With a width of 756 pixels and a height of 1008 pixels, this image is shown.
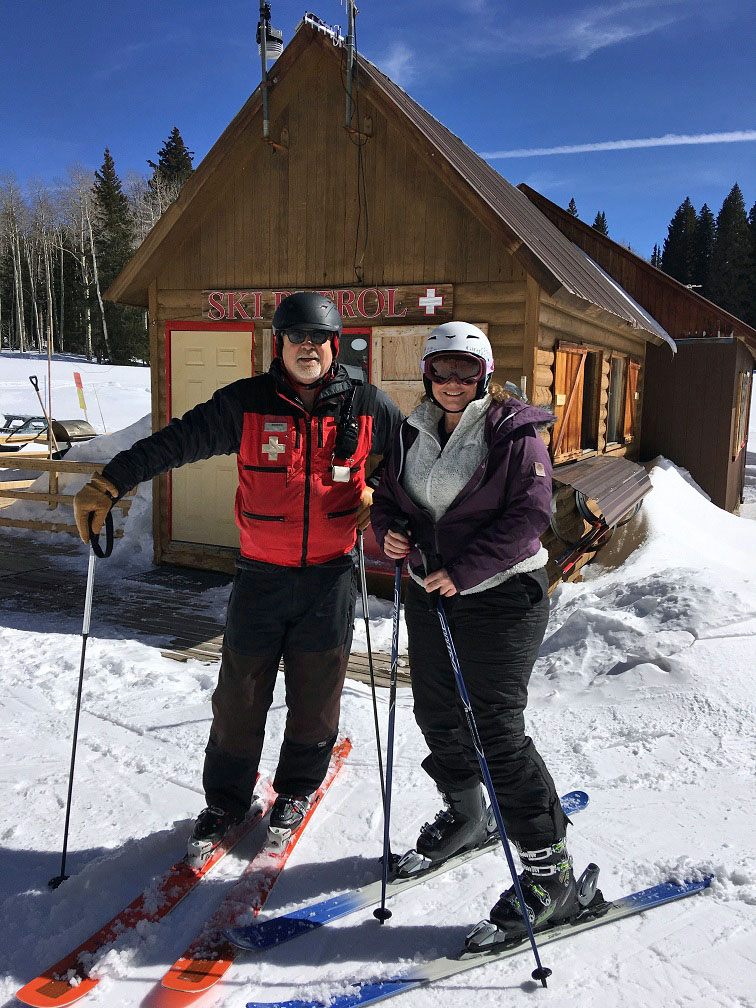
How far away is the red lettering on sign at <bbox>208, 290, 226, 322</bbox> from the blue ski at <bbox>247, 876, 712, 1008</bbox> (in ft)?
21.6

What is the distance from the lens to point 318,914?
2451 millimetres

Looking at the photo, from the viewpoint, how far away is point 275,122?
7.10 meters

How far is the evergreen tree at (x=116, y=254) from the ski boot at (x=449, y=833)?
40.4 metres

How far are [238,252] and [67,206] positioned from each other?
4401 cm

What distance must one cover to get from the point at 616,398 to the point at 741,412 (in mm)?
5484

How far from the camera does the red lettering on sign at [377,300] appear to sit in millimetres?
6809

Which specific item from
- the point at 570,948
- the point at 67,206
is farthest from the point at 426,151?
the point at 67,206

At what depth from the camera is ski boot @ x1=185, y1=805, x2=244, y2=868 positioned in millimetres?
2695

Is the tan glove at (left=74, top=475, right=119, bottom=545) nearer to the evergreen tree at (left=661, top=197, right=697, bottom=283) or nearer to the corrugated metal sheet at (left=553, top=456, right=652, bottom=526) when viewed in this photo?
the corrugated metal sheet at (left=553, top=456, right=652, bottom=526)

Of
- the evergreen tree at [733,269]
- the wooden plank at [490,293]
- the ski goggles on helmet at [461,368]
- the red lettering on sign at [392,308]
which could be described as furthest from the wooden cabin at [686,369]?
the evergreen tree at [733,269]

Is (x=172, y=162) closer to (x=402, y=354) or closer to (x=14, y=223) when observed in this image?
(x=14, y=223)

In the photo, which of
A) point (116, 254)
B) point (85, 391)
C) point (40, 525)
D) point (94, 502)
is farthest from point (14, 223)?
point (94, 502)

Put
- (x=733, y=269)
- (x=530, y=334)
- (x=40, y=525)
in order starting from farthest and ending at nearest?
(x=733, y=269), (x=40, y=525), (x=530, y=334)

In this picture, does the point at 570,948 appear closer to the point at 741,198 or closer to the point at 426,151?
the point at 426,151
